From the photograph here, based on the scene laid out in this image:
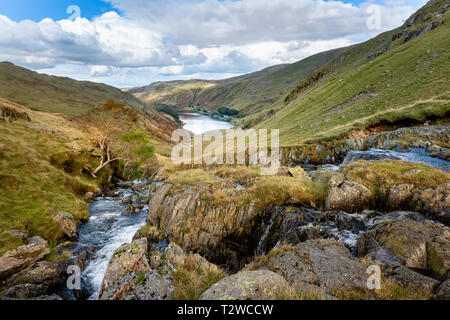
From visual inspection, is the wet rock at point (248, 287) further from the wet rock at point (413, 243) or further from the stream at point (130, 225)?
the stream at point (130, 225)

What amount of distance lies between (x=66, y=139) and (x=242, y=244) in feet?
134

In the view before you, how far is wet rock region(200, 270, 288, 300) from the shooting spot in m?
5.07

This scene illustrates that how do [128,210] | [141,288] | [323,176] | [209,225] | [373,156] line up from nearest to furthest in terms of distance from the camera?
[141,288], [323,176], [209,225], [373,156], [128,210]

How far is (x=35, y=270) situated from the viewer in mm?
13422

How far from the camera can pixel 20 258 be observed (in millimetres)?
14203

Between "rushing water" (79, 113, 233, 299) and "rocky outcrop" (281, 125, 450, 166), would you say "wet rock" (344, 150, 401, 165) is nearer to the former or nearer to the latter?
"rocky outcrop" (281, 125, 450, 166)

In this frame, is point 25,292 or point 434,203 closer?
point 434,203

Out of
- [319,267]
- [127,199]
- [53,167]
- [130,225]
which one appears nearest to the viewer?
[319,267]

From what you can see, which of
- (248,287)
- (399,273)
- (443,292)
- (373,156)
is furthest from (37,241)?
(373,156)

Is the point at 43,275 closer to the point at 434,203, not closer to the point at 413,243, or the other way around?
the point at 413,243

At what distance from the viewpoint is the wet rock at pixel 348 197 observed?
11227 millimetres

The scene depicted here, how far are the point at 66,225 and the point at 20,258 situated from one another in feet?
20.0

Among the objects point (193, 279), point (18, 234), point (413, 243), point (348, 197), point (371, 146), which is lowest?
point (18, 234)
